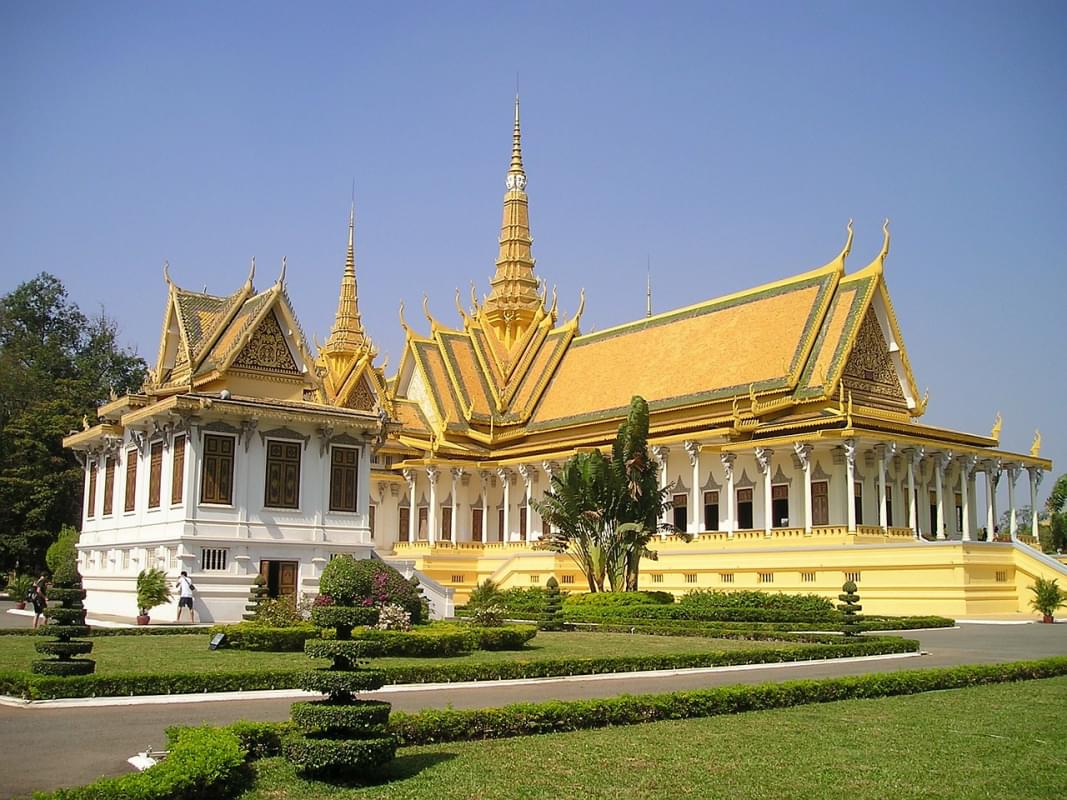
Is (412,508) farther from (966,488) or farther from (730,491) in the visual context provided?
(966,488)

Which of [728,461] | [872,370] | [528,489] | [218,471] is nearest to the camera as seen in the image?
[218,471]

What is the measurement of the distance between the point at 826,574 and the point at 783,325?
1073cm

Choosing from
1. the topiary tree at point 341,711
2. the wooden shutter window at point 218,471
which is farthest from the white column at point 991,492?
the topiary tree at point 341,711

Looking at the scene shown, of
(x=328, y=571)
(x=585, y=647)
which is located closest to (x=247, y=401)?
(x=585, y=647)

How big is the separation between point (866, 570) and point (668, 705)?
21.1 meters

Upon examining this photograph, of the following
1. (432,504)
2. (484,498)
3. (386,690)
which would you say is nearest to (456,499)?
(432,504)

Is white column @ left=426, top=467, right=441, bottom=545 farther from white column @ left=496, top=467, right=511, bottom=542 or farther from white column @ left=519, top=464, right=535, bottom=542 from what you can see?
white column @ left=519, top=464, right=535, bottom=542

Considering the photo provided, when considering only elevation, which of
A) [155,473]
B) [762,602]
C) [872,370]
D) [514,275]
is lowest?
[762,602]

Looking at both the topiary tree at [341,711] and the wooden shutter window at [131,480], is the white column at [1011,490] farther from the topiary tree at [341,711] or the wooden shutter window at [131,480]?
the topiary tree at [341,711]

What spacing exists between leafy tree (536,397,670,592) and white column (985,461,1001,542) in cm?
1414

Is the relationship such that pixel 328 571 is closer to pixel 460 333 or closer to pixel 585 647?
pixel 585 647

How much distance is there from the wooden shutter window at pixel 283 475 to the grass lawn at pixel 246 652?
652cm

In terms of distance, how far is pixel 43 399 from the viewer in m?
48.8

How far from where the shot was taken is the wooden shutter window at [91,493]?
3272 centimetres
